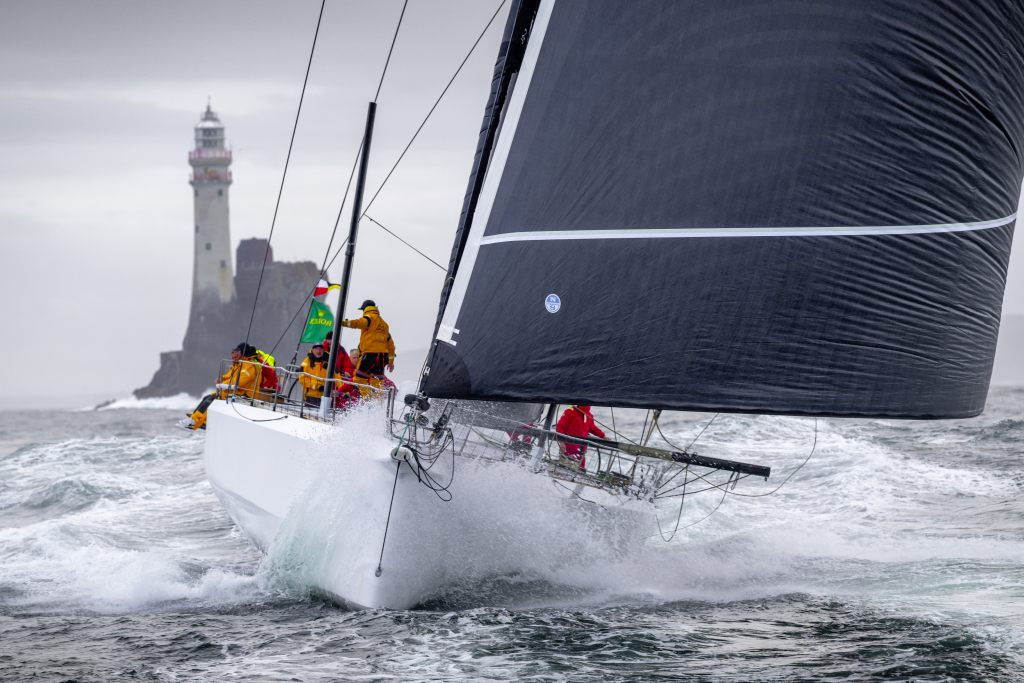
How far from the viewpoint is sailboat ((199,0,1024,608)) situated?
5418 mm

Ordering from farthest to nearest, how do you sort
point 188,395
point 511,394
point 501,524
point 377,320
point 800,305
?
point 188,395 → point 377,320 → point 501,524 → point 511,394 → point 800,305

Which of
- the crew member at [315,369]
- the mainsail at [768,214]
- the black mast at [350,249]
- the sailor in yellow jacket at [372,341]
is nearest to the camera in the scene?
the mainsail at [768,214]

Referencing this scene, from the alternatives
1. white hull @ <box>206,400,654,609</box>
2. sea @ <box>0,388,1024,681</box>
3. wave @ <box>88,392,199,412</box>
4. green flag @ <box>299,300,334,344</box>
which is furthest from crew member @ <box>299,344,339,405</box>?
wave @ <box>88,392,199,412</box>

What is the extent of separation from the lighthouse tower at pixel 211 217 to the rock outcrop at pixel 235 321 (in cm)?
66

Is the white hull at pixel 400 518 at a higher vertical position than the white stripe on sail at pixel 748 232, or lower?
lower

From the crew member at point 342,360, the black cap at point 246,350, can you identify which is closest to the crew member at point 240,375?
the black cap at point 246,350

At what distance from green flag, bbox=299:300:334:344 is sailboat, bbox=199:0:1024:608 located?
11.6 feet

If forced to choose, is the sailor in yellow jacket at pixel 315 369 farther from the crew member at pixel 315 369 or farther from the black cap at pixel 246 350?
the black cap at pixel 246 350

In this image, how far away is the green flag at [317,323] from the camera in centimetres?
961

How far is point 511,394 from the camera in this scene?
5758 mm

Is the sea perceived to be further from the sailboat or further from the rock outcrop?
the rock outcrop

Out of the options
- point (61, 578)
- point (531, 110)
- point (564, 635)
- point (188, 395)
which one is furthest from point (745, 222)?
point (188, 395)

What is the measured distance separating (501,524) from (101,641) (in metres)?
2.52

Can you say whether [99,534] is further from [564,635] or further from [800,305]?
[800,305]
